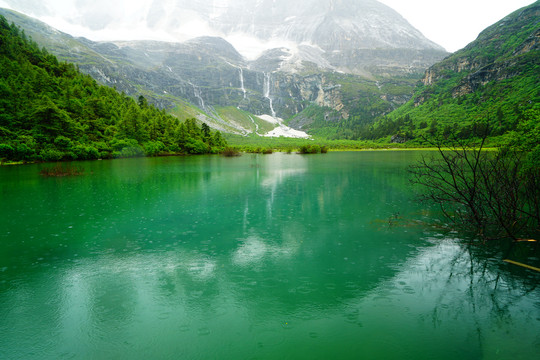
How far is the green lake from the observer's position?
22.6 ft

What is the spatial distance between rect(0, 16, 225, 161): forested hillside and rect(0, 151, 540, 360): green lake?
56739 mm

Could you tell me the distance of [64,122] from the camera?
68500 millimetres

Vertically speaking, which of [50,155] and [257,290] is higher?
[50,155]

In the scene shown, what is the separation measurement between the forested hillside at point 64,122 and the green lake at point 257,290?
56.7 metres

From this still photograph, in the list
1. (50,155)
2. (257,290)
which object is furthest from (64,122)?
(257,290)

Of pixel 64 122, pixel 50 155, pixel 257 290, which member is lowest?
pixel 257 290

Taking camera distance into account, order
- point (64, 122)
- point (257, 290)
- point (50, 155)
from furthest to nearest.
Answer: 1. point (64, 122)
2. point (50, 155)
3. point (257, 290)

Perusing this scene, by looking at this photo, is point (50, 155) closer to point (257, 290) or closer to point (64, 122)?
point (64, 122)

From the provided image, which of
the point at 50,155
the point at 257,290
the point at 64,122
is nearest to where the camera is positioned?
the point at 257,290

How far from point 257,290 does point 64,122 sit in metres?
79.2

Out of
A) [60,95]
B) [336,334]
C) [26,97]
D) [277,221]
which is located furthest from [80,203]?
[60,95]

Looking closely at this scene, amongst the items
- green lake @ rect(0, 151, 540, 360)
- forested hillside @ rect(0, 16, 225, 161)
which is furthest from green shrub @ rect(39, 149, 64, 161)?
green lake @ rect(0, 151, 540, 360)

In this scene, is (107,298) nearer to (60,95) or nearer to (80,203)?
(80,203)

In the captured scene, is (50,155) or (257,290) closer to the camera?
(257,290)
